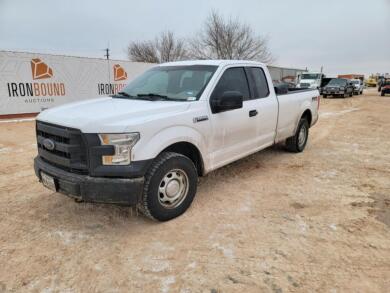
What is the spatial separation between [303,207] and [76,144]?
287 cm

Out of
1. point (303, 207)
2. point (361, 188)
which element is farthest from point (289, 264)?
point (361, 188)

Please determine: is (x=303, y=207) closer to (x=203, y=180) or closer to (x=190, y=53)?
(x=203, y=180)

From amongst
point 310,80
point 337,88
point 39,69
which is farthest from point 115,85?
point 310,80

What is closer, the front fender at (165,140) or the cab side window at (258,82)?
the front fender at (165,140)

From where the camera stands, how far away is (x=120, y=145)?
119 inches

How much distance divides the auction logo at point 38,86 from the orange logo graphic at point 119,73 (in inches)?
127

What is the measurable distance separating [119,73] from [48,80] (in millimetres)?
4059

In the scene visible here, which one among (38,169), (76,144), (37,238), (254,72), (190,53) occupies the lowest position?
(37,238)

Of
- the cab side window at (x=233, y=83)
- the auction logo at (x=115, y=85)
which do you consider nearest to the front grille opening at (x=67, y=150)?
the cab side window at (x=233, y=83)

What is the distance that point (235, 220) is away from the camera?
365cm

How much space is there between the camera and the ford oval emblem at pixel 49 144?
131 inches

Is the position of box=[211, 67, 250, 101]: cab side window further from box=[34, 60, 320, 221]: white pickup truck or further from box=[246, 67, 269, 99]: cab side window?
box=[246, 67, 269, 99]: cab side window

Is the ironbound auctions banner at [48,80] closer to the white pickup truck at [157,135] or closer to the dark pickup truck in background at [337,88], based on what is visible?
the white pickup truck at [157,135]

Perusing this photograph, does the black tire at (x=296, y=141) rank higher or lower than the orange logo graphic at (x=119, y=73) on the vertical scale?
lower
